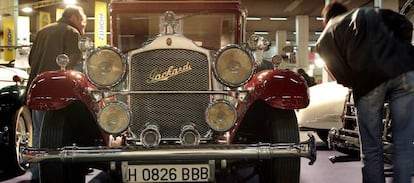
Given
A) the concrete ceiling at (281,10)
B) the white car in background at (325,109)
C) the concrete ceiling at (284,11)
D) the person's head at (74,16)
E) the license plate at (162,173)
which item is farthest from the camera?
the concrete ceiling at (284,11)

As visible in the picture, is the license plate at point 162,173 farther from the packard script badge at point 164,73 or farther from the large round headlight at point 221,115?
the packard script badge at point 164,73

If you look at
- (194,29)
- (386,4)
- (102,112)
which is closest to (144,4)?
(194,29)

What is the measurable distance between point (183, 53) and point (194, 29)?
90 centimetres

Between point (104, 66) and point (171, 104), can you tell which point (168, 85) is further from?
point (104, 66)

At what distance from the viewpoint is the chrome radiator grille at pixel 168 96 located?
127 inches

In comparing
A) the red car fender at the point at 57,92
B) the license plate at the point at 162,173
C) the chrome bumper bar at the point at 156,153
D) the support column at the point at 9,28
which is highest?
the support column at the point at 9,28

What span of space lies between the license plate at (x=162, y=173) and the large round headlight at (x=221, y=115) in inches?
10.4

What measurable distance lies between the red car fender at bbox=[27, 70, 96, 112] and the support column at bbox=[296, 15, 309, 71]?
57.1 feet

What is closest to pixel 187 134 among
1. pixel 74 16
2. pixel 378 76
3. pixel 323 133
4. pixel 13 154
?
pixel 378 76

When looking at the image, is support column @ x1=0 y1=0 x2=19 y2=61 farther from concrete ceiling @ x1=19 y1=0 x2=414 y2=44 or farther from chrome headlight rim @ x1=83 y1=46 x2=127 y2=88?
chrome headlight rim @ x1=83 y1=46 x2=127 y2=88

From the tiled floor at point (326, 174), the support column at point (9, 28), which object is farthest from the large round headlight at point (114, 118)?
the support column at point (9, 28)

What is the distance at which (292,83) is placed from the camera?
3.11 meters

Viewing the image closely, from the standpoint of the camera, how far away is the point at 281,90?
10.1 feet

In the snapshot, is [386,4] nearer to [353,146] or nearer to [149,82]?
[353,146]
